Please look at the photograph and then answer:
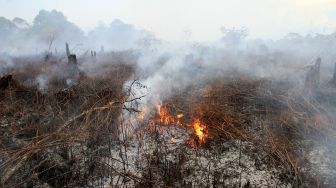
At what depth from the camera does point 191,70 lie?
16656 millimetres

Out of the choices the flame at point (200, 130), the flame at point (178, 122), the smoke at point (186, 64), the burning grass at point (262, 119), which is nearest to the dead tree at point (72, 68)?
the smoke at point (186, 64)

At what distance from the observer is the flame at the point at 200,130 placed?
791 centimetres

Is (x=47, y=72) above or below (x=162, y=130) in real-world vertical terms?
above

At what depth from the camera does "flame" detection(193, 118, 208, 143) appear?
791 cm

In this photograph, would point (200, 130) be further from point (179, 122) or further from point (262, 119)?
point (262, 119)

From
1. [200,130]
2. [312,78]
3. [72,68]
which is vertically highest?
[72,68]

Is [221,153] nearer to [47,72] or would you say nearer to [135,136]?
[135,136]

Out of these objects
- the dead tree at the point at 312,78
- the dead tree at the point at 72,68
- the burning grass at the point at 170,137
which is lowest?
the burning grass at the point at 170,137

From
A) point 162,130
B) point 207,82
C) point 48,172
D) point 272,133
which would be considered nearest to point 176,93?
point 207,82

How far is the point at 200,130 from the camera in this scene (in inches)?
320

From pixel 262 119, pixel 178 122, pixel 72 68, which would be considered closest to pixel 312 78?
pixel 262 119

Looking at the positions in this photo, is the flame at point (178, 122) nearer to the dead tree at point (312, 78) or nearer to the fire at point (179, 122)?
the fire at point (179, 122)

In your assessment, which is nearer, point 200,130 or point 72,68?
A: point 200,130

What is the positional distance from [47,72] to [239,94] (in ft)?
36.5
